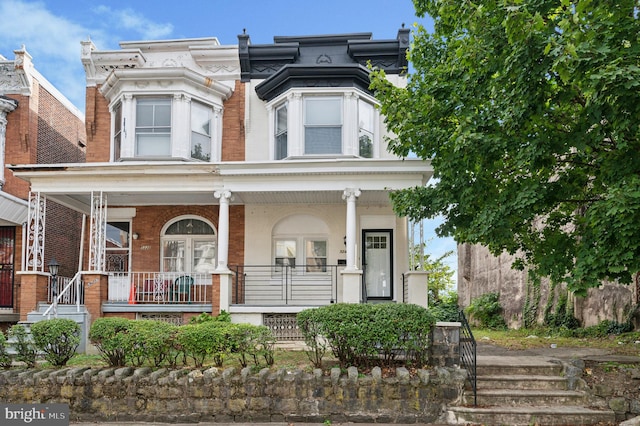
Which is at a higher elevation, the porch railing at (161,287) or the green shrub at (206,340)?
the porch railing at (161,287)

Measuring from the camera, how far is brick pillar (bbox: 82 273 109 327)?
13.2 meters

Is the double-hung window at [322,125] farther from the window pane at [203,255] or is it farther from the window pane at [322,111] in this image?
the window pane at [203,255]

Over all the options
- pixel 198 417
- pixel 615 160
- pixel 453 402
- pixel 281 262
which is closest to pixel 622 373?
pixel 453 402

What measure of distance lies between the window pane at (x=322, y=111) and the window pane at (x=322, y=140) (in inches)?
8.0

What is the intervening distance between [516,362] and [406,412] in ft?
8.10

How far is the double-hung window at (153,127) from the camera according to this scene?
1559 cm

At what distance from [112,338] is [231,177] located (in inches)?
211

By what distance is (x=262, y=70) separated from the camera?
1662cm

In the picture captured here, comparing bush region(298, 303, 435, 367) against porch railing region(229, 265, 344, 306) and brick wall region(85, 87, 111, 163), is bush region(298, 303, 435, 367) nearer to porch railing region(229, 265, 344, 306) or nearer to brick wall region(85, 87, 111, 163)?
porch railing region(229, 265, 344, 306)

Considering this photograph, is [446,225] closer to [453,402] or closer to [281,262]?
[453,402]

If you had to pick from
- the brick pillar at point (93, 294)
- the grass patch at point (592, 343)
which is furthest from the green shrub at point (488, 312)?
the brick pillar at point (93, 294)

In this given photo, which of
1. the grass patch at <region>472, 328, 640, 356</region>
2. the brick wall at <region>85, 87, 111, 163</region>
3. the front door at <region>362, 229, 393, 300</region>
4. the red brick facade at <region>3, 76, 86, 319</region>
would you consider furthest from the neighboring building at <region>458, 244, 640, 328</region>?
the red brick facade at <region>3, 76, 86, 319</region>

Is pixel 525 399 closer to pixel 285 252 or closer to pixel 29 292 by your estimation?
pixel 285 252

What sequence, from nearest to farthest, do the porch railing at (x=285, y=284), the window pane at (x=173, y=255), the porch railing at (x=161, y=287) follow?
the porch railing at (x=161, y=287) < the porch railing at (x=285, y=284) < the window pane at (x=173, y=255)
